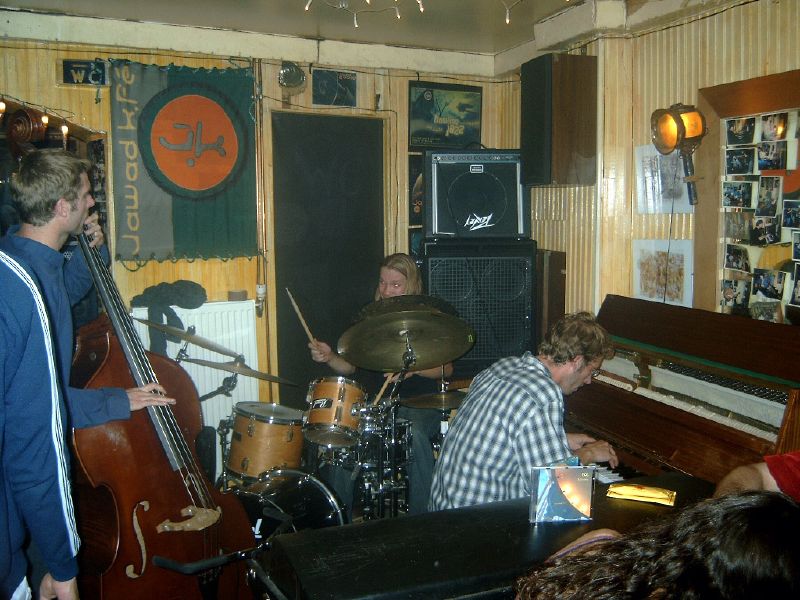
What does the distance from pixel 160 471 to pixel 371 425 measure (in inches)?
42.2

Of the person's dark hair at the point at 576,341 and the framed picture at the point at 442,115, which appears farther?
the framed picture at the point at 442,115

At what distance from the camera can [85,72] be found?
377cm

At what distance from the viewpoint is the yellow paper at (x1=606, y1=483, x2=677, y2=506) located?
1614 mm

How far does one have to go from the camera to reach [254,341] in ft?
14.0

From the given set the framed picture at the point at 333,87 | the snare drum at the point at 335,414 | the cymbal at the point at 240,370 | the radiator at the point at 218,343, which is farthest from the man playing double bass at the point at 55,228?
the framed picture at the point at 333,87

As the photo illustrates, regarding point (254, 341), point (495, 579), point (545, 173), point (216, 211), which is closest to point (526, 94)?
point (545, 173)

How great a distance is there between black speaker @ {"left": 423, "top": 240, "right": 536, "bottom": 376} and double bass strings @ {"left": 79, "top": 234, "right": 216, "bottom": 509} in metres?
1.67

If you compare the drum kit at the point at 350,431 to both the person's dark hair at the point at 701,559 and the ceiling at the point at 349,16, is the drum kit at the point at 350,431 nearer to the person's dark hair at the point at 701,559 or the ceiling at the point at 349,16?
the ceiling at the point at 349,16

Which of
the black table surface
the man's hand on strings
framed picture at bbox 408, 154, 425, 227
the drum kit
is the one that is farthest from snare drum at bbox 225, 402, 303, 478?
framed picture at bbox 408, 154, 425, 227

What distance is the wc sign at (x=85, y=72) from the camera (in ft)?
12.3

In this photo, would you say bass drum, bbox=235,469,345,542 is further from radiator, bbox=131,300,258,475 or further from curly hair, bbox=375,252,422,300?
curly hair, bbox=375,252,422,300

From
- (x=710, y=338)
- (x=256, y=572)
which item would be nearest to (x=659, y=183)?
(x=710, y=338)

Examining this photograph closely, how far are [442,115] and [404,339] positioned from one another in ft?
7.71

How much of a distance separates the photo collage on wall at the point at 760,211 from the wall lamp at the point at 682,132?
0.13 metres
